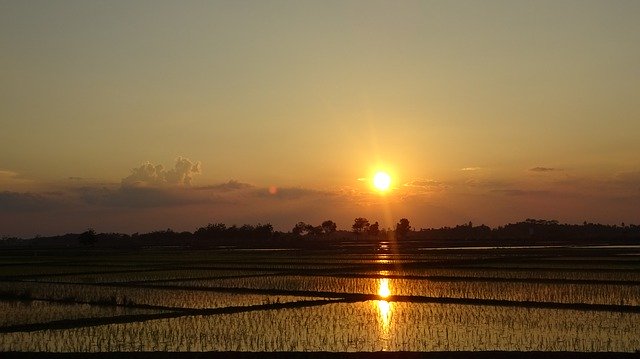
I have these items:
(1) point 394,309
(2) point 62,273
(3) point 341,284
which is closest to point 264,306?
(1) point 394,309

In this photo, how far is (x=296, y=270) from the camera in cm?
2909

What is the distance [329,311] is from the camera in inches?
613

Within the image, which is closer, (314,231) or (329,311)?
(329,311)

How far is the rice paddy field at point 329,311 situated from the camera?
11367 millimetres

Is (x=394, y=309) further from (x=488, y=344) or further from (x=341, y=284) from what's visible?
(x=341, y=284)
